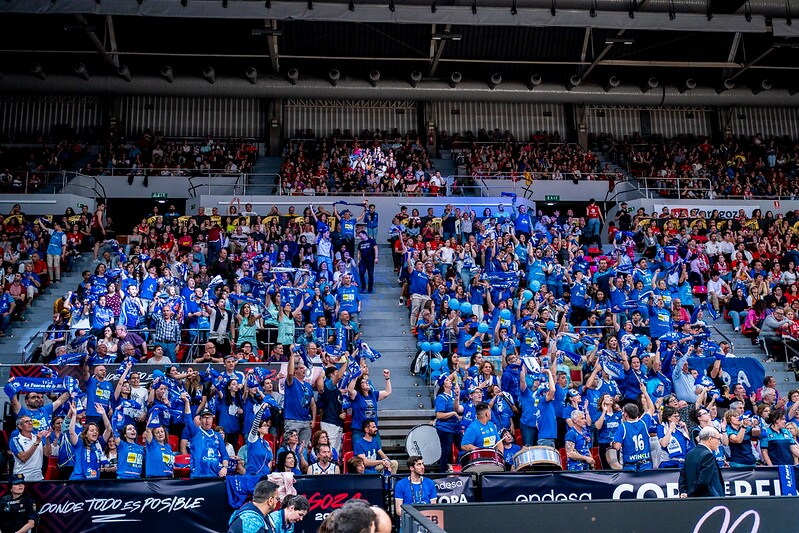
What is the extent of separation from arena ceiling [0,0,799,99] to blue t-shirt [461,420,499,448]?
18.3m

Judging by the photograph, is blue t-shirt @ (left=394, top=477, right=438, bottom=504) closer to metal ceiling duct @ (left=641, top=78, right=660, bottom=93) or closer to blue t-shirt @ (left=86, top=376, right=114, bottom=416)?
blue t-shirt @ (left=86, top=376, right=114, bottom=416)

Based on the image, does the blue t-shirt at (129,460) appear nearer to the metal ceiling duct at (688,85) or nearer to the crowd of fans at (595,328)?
the crowd of fans at (595,328)

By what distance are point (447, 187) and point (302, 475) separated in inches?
787

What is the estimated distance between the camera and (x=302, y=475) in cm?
1142

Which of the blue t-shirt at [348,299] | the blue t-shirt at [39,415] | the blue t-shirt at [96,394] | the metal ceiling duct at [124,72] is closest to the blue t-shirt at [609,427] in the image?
the blue t-shirt at [348,299]

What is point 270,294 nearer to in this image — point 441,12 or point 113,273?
point 113,273

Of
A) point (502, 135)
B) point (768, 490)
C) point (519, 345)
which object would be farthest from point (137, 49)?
point (768, 490)

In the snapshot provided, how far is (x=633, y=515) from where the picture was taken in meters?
7.33

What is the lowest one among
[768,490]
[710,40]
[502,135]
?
[768,490]

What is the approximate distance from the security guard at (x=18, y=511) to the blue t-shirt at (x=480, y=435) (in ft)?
22.0

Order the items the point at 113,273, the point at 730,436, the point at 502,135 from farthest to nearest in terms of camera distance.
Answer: the point at 502,135 < the point at 113,273 < the point at 730,436

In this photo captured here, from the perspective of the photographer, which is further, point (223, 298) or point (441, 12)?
point (441, 12)

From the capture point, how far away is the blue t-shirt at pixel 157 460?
41.1 ft

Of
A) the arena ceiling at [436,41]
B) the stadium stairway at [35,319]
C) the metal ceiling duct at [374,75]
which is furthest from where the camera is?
the metal ceiling duct at [374,75]
